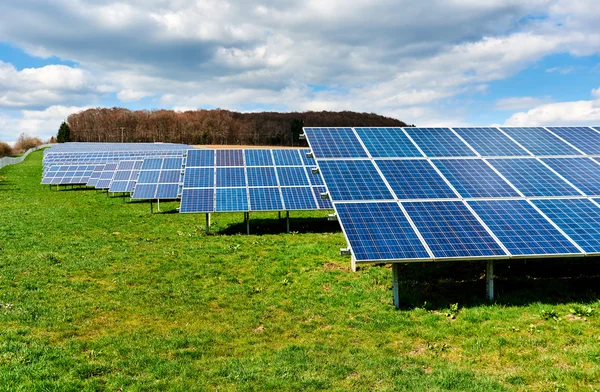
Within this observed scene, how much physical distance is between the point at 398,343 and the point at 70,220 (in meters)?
23.5

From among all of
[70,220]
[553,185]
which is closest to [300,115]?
[70,220]

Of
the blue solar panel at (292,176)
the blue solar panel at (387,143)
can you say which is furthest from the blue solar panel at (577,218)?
the blue solar panel at (292,176)

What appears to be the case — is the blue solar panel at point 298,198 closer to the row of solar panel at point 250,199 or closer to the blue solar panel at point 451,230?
the row of solar panel at point 250,199

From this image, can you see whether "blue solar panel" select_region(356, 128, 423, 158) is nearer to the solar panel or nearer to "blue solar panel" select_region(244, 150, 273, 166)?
the solar panel

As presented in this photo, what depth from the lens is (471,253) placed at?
1095 cm

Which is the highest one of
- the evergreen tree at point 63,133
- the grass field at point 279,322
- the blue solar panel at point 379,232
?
the evergreen tree at point 63,133

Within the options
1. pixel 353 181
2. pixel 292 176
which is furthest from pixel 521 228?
pixel 292 176

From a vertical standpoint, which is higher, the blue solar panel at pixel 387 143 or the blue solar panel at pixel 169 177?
the blue solar panel at pixel 387 143

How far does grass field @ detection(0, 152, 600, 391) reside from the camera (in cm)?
805

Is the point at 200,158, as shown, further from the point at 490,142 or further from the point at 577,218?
the point at 577,218

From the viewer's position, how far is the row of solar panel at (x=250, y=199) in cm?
2253

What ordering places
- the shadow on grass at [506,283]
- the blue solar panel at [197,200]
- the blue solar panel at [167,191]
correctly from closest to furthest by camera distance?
the shadow on grass at [506,283]
the blue solar panel at [197,200]
the blue solar panel at [167,191]

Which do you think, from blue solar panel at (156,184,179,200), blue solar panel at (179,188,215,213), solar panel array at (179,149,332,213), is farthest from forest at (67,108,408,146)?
blue solar panel at (179,188,215,213)

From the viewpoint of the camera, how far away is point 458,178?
1440 cm
